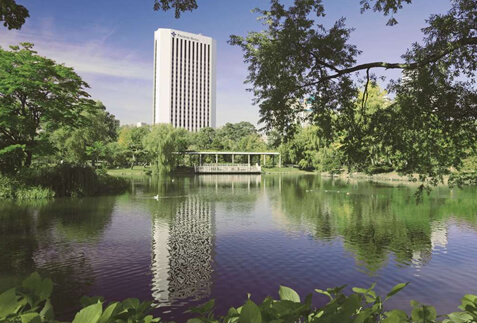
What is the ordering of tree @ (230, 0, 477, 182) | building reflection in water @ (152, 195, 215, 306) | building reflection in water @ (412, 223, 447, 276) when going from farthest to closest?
building reflection in water @ (412, 223, 447, 276) → building reflection in water @ (152, 195, 215, 306) → tree @ (230, 0, 477, 182)

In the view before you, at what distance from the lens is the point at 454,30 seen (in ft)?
18.4

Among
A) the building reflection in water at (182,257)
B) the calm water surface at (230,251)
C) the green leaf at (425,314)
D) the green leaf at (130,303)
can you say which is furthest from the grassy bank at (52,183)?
the green leaf at (425,314)

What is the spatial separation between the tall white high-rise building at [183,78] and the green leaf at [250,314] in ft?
399

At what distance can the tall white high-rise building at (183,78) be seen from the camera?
119m

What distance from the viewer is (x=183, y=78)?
123688 millimetres

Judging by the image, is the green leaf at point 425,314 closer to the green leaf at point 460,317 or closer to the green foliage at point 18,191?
the green leaf at point 460,317

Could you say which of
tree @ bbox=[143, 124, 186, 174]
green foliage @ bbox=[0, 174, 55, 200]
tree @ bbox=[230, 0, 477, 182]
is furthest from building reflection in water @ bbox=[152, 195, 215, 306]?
tree @ bbox=[143, 124, 186, 174]

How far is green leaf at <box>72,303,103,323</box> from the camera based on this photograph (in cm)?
121

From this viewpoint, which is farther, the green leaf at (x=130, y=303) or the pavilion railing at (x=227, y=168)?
the pavilion railing at (x=227, y=168)

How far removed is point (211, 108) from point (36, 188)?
111 m

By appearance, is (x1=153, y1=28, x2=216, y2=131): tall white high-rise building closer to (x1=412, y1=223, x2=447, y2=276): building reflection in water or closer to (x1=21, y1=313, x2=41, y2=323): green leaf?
(x1=412, y1=223, x2=447, y2=276): building reflection in water

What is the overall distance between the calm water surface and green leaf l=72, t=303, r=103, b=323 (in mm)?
623

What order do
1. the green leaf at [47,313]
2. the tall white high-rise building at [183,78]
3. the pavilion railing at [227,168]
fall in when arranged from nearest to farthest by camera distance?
the green leaf at [47,313] → the pavilion railing at [227,168] → the tall white high-rise building at [183,78]

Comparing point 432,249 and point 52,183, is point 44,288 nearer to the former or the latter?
point 432,249
